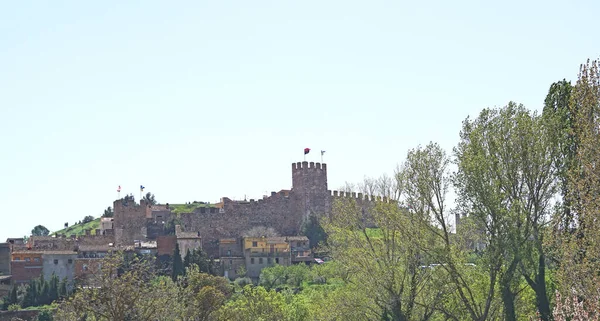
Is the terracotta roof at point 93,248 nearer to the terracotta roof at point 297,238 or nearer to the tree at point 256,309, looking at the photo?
the terracotta roof at point 297,238

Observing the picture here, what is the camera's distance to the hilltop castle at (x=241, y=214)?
87.6 meters

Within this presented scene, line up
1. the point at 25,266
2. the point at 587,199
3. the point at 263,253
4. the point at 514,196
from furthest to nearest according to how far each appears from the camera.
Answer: the point at 263,253, the point at 25,266, the point at 514,196, the point at 587,199

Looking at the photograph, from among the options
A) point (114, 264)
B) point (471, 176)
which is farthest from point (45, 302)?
point (471, 176)

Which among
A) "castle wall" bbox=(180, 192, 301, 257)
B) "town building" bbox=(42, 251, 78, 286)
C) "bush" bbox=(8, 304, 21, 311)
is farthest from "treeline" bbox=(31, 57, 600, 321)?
"castle wall" bbox=(180, 192, 301, 257)

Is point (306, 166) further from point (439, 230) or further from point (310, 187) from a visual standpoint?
point (439, 230)

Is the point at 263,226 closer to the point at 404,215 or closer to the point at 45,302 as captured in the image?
the point at 45,302

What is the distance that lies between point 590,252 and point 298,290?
50.7 metres

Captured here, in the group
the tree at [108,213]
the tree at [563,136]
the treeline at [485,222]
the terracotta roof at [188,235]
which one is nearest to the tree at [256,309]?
the treeline at [485,222]

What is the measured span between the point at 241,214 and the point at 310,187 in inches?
294

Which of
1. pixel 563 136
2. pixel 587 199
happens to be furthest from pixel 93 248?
pixel 587 199

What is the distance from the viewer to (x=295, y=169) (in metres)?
89.8

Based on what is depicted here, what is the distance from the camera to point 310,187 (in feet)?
293

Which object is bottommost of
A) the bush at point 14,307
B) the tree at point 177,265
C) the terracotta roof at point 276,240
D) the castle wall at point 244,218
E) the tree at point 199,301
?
the bush at point 14,307

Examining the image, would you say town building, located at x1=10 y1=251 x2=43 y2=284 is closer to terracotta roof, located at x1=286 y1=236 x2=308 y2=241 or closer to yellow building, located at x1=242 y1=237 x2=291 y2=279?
yellow building, located at x1=242 y1=237 x2=291 y2=279
